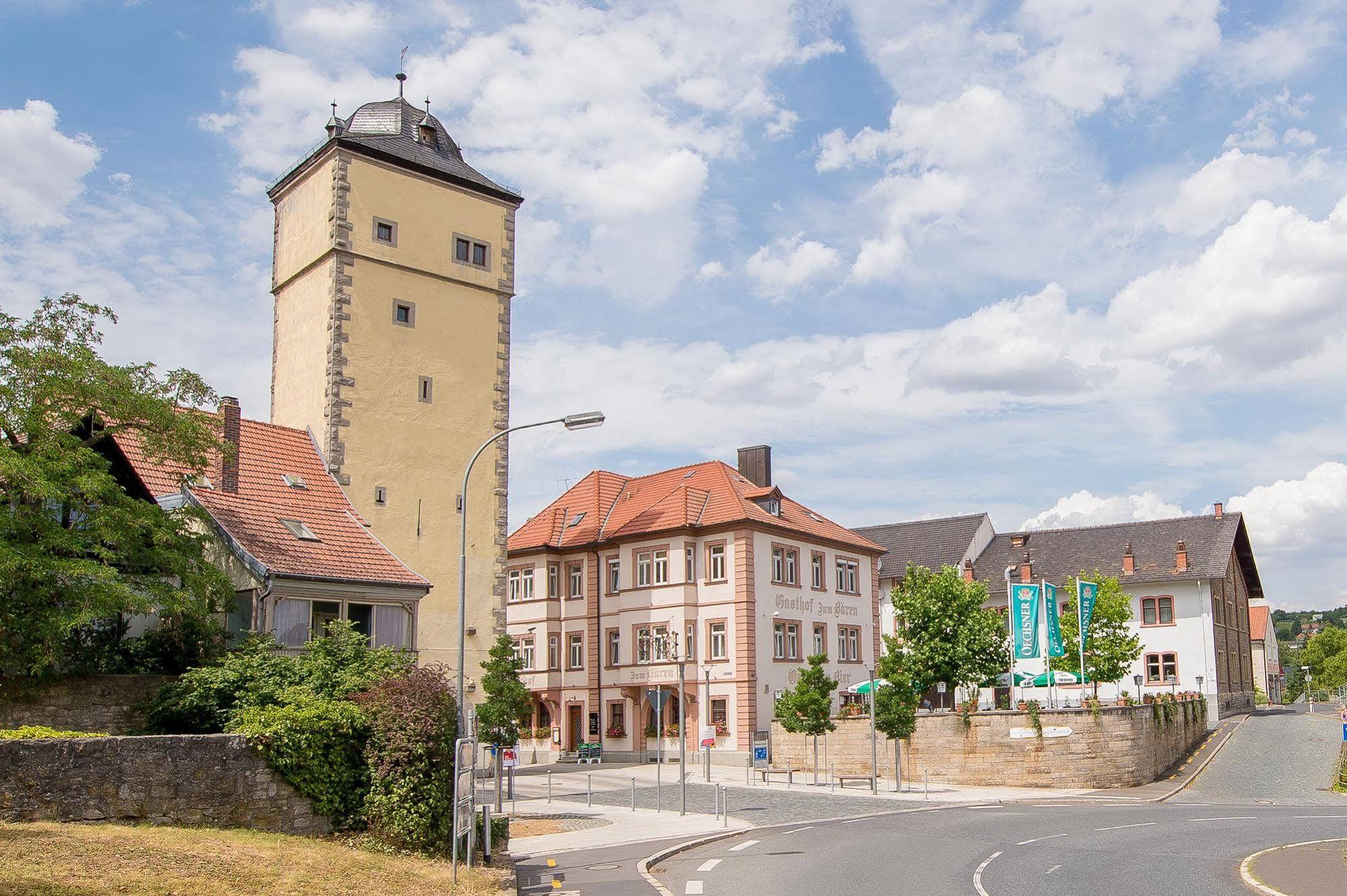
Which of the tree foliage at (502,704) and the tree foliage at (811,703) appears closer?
the tree foliage at (502,704)

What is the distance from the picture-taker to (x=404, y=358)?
39.4m

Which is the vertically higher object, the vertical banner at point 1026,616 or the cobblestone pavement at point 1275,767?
the vertical banner at point 1026,616

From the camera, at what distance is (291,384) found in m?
40.0

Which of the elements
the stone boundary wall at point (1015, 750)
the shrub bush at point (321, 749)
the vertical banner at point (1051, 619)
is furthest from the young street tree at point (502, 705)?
the vertical banner at point (1051, 619)

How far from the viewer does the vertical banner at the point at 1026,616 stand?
1719 inches

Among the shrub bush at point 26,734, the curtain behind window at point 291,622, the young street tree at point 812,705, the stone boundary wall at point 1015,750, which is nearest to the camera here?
the shrub bush at point 26,734

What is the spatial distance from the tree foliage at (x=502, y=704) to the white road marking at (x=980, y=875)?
47.1 feet

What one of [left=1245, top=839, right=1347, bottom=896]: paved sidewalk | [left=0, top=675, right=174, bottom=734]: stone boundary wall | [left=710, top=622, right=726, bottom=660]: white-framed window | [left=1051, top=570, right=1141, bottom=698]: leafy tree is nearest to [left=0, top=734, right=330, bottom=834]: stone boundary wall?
[left=0, top=675, right=174, bottom=734]: stone boundary wall

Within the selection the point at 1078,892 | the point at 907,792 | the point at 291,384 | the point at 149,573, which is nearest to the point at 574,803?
the point at 907,792

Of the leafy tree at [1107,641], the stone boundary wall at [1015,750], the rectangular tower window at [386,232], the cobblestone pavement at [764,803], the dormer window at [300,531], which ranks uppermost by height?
the rectangular tower window at [386,232]

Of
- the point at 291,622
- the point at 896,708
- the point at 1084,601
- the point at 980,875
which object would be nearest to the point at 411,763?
the point at 980,875

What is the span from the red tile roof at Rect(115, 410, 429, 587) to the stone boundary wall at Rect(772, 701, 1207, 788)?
18529 mm

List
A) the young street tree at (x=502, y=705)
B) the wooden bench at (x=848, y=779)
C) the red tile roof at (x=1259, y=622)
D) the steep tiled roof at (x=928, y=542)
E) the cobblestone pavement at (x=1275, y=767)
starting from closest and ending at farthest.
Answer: the young street tree at (x=502, y=705), the cobblestone pavement at (x=1275, y=767), the wooden bench at (x=848, y=779), the steep tiled roof at (x=928, y=542), the red tile roof at (x=1259, y=622)

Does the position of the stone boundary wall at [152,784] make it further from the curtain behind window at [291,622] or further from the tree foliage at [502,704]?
the tree foliage at [502,704]
